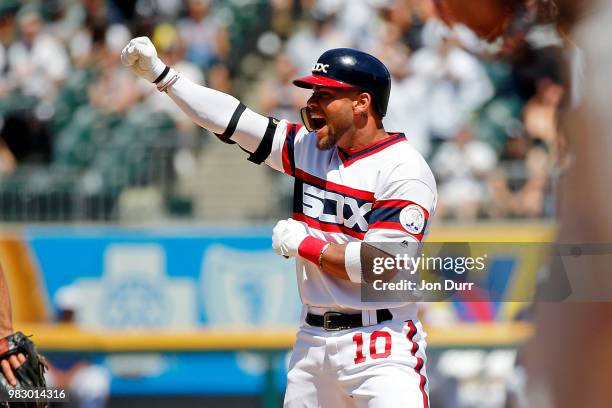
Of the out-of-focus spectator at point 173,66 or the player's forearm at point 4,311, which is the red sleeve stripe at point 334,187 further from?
the out-of-focus spectator at point 173,66

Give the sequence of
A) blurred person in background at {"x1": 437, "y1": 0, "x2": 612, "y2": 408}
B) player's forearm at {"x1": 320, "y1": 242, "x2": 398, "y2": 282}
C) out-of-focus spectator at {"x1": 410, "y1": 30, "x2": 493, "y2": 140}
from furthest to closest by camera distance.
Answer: out-of-focus spectator at {"x1": 410, "y1": 30, "x2": 493, "y2": 140} → player's forearm at {"x1": 320, "y1": 242, "x2": 398, "y2": 282} → blurred person in background at {"x1": 437, "y1": 0, "x2": 612, "y2": 408}

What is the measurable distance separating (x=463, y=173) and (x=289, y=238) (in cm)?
608

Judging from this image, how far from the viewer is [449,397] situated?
360 inches

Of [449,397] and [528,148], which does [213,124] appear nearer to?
[449,397]

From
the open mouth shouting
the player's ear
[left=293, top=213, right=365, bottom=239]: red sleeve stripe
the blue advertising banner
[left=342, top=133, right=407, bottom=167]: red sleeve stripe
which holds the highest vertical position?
the player's ear

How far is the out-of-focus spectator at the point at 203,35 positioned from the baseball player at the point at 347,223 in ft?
23.4

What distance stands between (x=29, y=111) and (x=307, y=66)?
3.01 meters

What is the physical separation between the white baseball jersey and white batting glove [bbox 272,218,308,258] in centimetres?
19

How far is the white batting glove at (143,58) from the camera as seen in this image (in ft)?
15.6

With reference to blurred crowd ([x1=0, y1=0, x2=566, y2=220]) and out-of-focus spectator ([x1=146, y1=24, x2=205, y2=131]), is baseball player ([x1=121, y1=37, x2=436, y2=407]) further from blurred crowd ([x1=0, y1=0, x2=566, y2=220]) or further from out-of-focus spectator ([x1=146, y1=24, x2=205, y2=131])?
out-of-focus spectator ([x1=146, y1=24, x2=205, y2=131])

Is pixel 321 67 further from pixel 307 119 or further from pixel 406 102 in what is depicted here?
pixel 406 102

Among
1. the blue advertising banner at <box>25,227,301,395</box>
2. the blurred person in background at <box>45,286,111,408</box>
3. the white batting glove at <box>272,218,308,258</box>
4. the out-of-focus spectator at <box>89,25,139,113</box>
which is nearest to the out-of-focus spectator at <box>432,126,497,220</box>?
the blue advertising banner at <box>25,227,301,395</box>

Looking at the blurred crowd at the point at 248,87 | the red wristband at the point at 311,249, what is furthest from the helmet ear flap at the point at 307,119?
the blurred crowd at the point at 248,87

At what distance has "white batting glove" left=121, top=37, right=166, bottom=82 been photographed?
4746 mm
